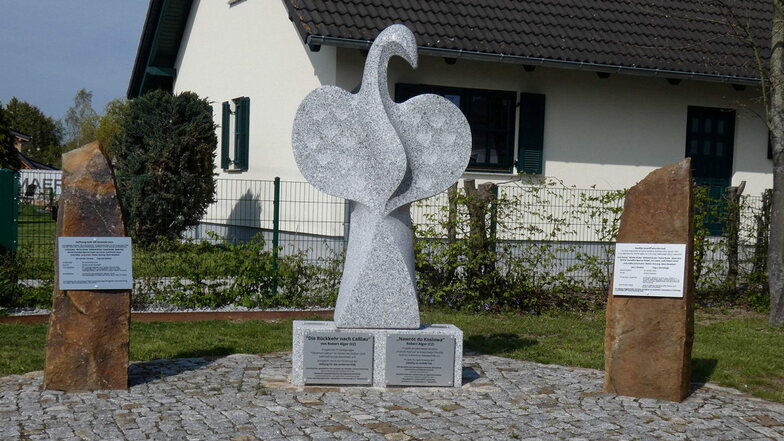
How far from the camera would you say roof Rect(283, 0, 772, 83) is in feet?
45.2

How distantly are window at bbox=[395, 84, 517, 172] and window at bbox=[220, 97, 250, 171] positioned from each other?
4.24m

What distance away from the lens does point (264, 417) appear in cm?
600

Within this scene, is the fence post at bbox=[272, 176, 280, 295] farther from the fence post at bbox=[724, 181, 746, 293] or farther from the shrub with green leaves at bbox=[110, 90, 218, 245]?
the fence post at bbox=[724, 181, 746, 293]

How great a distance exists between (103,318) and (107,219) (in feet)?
2.40

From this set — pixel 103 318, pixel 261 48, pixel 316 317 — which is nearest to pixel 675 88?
pixel 261 48

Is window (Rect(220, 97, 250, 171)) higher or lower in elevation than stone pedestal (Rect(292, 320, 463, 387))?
higher

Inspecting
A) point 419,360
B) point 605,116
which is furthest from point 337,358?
point 605,116

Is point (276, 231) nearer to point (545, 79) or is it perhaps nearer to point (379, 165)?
point (379, 165)

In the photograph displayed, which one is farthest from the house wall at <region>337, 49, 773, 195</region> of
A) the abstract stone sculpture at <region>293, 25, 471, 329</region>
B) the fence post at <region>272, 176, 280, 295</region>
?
the abstract stone sculpture at <region>293, 25, 471, 329</region>

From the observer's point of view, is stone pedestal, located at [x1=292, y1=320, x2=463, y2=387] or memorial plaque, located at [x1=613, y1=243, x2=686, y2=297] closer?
memorial plaque, located at [x1=613, y1=243, x2=686, y2=297]

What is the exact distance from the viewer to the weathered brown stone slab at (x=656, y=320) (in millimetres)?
6801

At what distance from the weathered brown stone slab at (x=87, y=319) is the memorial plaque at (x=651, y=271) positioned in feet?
12.2

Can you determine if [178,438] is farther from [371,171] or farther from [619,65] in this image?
[619,65]

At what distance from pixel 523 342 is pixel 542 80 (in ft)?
24.3
